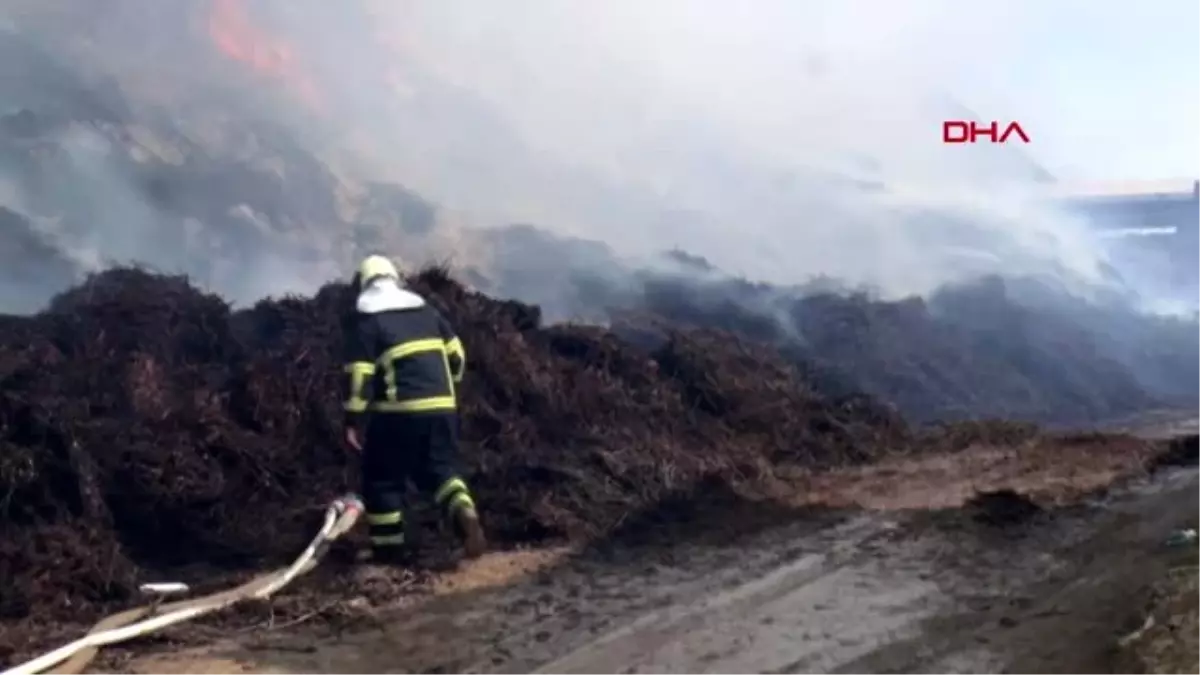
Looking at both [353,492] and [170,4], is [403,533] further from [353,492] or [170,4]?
[170,4]

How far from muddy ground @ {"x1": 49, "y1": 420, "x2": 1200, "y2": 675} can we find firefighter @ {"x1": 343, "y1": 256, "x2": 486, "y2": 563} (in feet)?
1.13

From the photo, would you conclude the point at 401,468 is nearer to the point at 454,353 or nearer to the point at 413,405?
the point at 413,405

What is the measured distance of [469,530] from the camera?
7137mm

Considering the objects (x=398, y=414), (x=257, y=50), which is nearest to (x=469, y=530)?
(x=398, y=414)

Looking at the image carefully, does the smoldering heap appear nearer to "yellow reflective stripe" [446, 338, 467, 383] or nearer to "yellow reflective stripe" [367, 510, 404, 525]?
"yellow reflective stripe" [367, 510, 404, 525]

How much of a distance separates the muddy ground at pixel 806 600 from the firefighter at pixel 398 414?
1.13ft

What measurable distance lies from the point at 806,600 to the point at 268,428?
13.0 ft

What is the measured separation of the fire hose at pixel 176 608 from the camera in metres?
5.00

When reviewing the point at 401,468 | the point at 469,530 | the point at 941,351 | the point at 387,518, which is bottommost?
the point at 469,530

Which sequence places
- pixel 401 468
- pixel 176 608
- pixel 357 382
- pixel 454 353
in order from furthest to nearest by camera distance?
pixel 454 353 < pixel 401 468 < pixel 357 382 < pixel 176 608

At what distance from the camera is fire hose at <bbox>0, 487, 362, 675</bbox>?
16.4ft

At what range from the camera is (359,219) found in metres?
15.8

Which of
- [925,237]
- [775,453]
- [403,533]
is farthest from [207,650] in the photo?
[925,237]

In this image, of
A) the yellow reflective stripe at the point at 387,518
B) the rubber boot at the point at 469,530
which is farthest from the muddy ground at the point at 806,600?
the yellow reflective stripe at the point at 387,518
